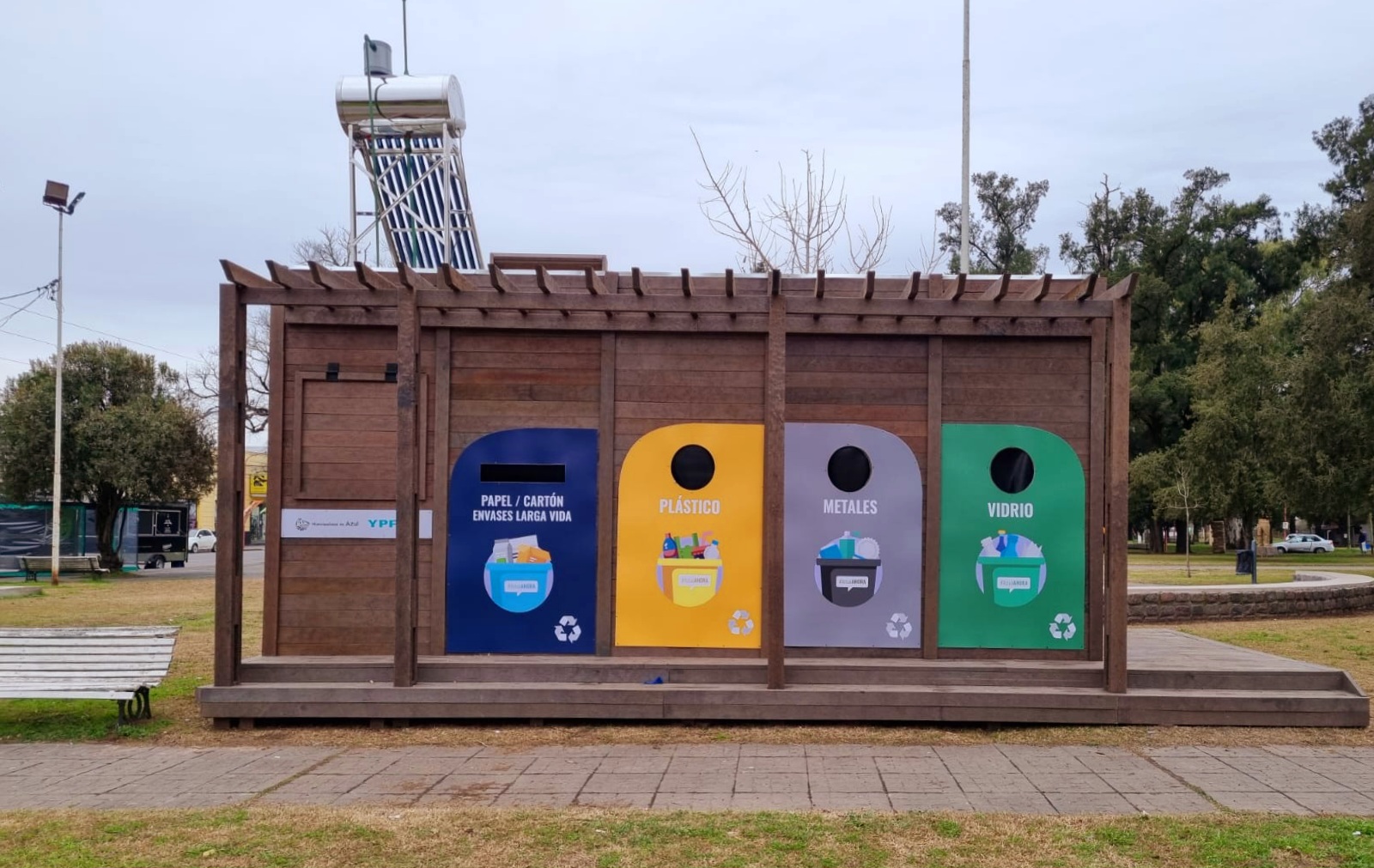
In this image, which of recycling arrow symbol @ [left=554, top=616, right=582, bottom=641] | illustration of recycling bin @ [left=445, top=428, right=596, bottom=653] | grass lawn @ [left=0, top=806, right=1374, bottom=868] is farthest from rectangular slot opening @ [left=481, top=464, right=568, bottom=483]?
grass lawn @ [left=0, top=806, right=1374, bottom=868]

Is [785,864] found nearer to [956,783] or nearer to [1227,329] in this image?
[956,783]

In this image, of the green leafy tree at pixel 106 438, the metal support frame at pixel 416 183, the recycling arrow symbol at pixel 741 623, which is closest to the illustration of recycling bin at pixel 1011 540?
the recycling arrow symbol at pixel 741 623

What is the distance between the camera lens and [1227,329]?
45031mm

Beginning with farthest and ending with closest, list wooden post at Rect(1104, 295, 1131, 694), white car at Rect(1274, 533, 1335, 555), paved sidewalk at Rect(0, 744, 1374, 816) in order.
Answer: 1. white car at Rect(1274, 533, 1335, 555)
2. wooden post at Rect(1104, 295, 1131, 694)
3. paved sidewalk at Rect(0, 744, 1374, 816)

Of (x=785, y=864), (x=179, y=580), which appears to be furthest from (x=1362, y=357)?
(x=179, y=580)

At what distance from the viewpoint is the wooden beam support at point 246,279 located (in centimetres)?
858

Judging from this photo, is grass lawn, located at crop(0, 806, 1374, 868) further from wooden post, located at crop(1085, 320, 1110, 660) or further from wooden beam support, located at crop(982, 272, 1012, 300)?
wooden beam support, located at crop(982, 272, 1012, 300)

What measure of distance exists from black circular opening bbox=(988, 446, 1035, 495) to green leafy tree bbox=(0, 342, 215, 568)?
1198 inches

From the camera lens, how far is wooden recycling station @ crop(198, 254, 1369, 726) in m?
9.18

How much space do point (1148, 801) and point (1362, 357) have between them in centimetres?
2780

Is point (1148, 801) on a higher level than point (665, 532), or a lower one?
lower

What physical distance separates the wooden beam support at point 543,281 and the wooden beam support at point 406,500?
101 cm

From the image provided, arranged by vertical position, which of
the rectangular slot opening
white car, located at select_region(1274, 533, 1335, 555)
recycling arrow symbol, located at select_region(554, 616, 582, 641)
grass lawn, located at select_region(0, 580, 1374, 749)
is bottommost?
white car, located at select_region(1274, 533, 1335, 555)

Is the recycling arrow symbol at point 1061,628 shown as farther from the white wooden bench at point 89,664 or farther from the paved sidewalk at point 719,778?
the white wooden bench at point 89,664
